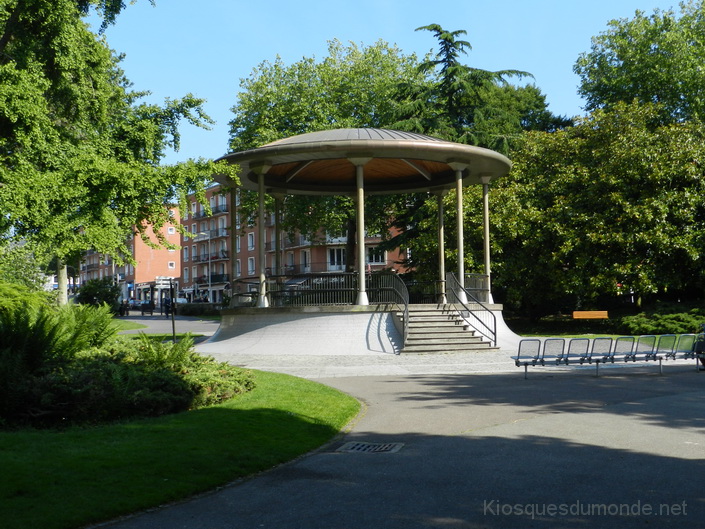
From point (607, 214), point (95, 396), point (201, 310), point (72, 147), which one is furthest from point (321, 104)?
point (95, 396)

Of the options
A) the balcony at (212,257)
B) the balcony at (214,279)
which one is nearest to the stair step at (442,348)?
the balcony at (214,279)

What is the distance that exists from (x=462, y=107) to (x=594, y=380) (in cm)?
2664

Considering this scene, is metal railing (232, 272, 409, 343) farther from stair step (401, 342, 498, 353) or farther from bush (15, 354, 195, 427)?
bush (15, 354, 195, 427)

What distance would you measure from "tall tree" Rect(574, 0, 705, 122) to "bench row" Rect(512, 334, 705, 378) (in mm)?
26504

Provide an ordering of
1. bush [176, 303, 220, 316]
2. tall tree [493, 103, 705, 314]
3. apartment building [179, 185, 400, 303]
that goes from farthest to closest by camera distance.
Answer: apartment building [179, 185, 400, 303]
bush [176, 303, 220, 316]
tall tree [493, 103, 705, 314]

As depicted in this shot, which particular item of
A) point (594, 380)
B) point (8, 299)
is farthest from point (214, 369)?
point (594, 380)

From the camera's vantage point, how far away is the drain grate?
8.09 metres

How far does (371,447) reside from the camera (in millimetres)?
8297

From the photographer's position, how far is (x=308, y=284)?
A: 25172 mm

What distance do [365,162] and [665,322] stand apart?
14.2 m

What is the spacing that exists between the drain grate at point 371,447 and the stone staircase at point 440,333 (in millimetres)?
12803

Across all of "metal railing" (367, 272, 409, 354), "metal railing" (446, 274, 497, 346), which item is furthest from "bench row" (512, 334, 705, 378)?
"metal railing" (367, 272, 409, 354)

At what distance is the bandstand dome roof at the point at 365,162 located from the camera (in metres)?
22.4

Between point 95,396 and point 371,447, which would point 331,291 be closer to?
point 95,396
